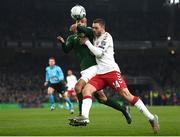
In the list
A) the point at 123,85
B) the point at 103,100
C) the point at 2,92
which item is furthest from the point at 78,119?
the point at 2,92

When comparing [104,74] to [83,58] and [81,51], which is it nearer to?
[83,58]

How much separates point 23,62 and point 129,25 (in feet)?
35.6

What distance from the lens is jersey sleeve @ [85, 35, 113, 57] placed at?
1062 cm

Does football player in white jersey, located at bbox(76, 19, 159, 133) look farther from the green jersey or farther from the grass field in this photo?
the grass field

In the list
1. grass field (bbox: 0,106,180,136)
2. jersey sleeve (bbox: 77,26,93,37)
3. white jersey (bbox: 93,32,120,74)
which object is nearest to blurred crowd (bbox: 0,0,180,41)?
grass field (bbox: 0,106,180,136)

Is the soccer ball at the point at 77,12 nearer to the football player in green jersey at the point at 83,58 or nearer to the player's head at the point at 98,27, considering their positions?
the football player in green jersey at the point at 83,58

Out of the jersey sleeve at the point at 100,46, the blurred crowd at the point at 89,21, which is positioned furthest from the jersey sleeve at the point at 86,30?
the blurred crowd at the point at 89,21

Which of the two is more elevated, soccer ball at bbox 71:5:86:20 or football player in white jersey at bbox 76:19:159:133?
soccer ball at bbox 71:5:86:20

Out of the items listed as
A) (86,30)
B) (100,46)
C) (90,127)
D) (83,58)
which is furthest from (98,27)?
(90,127)

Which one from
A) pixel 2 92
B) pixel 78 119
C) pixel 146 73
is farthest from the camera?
pixel 146 73

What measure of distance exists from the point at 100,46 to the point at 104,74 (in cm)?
59

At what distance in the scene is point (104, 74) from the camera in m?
11.0

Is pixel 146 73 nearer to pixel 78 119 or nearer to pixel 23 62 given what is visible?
pixel 23 62

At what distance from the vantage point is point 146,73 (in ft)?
176
